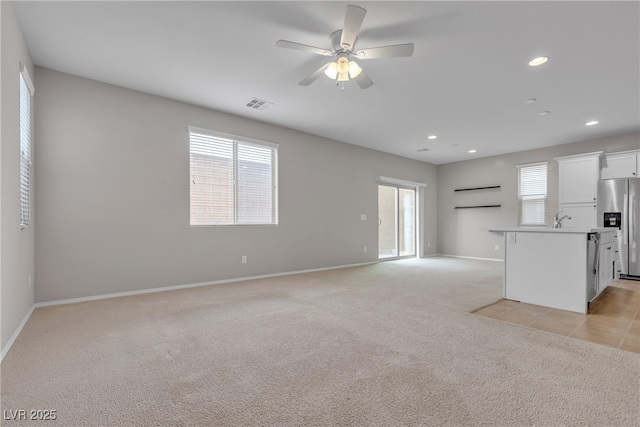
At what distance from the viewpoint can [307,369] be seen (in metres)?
1.98

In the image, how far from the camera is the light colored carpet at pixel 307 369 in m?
1.52

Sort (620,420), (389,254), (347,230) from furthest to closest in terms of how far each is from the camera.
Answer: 1. (389,254)
2. (347,230)
3. (620,420)

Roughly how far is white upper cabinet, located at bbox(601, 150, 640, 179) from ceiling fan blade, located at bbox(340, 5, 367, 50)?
627 cm

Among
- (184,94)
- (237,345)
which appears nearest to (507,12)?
(237,345)

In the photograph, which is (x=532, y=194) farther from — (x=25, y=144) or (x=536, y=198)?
(x=25, y=144)

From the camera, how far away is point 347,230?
21.8 ft

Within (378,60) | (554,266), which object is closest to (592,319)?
(554,266)

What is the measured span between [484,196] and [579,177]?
6.99ft

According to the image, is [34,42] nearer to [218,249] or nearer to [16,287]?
[16,287]

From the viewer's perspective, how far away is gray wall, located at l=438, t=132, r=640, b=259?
22.1 ft

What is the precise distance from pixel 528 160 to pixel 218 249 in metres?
7.40

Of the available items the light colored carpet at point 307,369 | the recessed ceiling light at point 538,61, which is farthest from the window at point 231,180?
the recessed ceiling light at point 538,61

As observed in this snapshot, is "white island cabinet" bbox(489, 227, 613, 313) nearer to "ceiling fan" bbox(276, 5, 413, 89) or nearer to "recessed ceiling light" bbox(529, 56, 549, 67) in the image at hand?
"recessed ceiling light" bbox(529, 56, 549, 67)

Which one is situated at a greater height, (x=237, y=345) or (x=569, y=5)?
(x=569, y=5)
